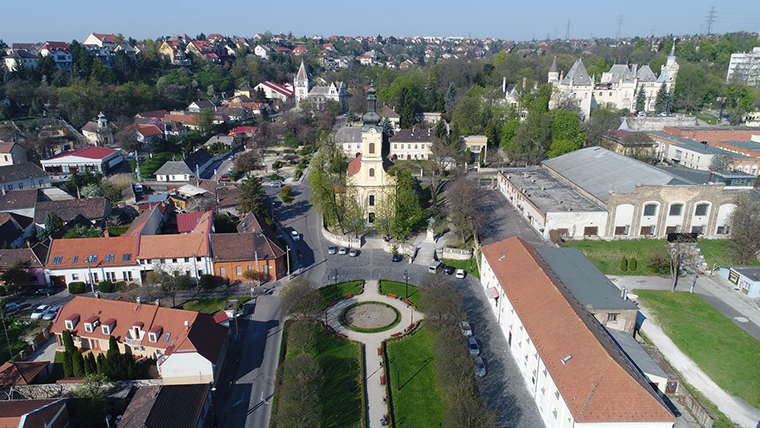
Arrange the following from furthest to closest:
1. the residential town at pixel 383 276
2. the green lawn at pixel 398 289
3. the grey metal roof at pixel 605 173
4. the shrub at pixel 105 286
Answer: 1. the grey metal roof at pixel 605 173
2. the shrub at pixel 105 286
3. the green lawn at pixel 398 289
4. the residential town at pixel 383 276

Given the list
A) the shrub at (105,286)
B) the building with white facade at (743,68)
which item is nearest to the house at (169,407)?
the shrub at (105,286)

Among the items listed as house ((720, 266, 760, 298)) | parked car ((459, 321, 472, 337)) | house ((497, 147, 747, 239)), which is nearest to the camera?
parked car ((459, 321, 472, 337))

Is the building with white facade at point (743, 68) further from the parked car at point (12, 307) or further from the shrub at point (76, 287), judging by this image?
the parked car at point (12, 307)

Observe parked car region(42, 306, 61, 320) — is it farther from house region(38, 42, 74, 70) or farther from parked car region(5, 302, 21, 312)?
house region(38, 42, 74, 70)

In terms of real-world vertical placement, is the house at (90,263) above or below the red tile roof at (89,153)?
below

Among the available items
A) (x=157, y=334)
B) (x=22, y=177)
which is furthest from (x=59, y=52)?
(x=157, y=334)

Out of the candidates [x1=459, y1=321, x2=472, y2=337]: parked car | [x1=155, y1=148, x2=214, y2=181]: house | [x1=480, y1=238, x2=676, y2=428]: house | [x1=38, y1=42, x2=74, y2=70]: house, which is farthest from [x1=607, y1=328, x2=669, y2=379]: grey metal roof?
[x1=38, y1=42, x2=74, y2=70]: house

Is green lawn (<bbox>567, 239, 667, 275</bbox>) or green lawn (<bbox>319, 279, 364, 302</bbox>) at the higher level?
green lawn (<bbox>567, 239, 667, 275</bbox>)
